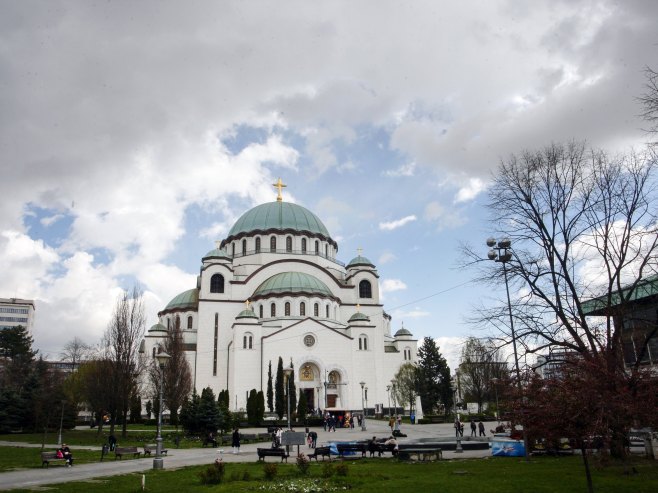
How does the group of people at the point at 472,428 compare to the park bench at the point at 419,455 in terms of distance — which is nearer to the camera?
the park bench at the point at 419,455

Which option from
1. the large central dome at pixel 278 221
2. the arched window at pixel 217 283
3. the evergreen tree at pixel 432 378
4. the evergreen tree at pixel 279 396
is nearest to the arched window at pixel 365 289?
the large central dome at pixel 278 221

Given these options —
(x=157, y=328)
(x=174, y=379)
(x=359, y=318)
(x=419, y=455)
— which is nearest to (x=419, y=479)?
(x=419, y=455)

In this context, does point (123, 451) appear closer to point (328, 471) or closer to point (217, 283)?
point (328, 471)

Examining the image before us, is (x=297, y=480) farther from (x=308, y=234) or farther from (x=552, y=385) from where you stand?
(x=308, y=234)

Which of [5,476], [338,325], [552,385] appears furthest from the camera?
[338,325]

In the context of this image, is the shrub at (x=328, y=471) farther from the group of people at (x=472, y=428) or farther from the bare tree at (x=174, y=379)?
the bare tree at (x=174, y=379)

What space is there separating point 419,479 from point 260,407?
1169 inches

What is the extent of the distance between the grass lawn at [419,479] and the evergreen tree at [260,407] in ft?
80.7

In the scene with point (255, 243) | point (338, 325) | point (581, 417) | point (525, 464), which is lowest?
point (525, 464)

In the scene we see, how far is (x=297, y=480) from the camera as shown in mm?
12977

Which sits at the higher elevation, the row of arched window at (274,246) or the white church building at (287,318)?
the row of arched window at (274,246)

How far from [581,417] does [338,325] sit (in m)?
40.7

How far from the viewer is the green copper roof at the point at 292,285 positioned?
4986 cm

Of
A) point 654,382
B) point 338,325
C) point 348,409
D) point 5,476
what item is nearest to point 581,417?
point 654,382
